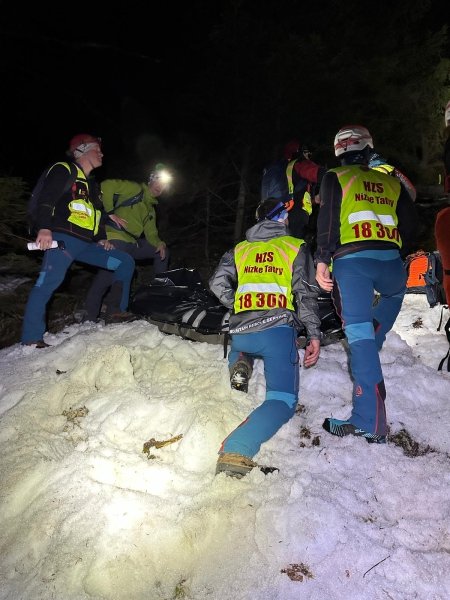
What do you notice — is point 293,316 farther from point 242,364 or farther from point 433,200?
point 433,200

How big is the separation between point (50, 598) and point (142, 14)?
16027 millimetres

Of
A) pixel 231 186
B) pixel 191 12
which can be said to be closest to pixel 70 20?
pixel 191 12

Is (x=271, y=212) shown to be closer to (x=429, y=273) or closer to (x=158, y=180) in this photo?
(x=429, y=273)

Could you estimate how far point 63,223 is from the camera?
454 centimetres

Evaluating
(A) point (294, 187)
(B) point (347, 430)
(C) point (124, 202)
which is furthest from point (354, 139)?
(C) point (124, 202)

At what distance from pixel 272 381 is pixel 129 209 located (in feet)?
11.9

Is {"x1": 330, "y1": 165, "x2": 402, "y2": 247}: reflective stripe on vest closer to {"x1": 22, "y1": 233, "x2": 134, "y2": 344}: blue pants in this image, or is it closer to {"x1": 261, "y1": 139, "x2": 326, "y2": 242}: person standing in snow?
{"x1": 261, "y1": 139, "x2": 326, "y2": 242}: person standing in snow

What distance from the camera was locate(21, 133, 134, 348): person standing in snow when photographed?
440cm

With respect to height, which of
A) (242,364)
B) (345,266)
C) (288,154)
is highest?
(288,154)

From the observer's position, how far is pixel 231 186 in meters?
11.6

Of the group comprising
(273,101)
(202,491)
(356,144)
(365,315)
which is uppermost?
(273,101)

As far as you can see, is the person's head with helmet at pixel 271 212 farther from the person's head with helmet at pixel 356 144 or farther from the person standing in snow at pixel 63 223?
the person standing in snow at pixel 63 223

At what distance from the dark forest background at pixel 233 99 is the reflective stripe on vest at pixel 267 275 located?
5398mm

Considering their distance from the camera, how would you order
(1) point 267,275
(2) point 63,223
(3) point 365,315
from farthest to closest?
(2) point 63,223 < (1) point 267,275 < (3) point 365,315
